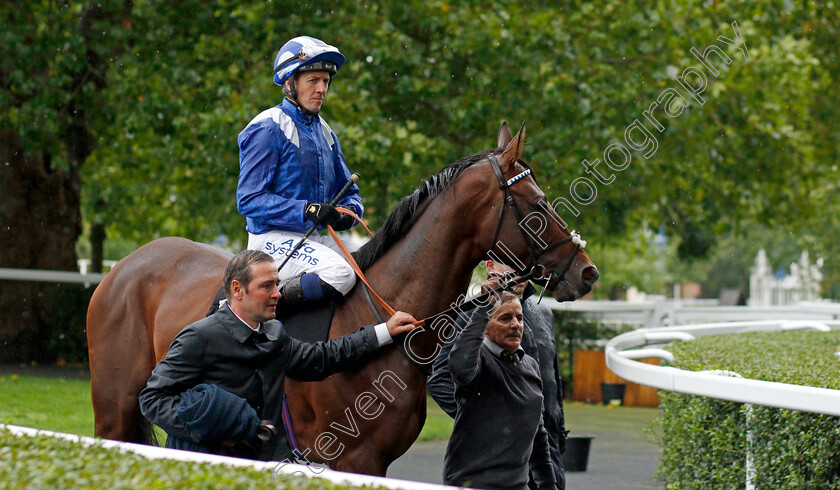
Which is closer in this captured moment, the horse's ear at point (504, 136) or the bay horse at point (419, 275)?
the bay horse at point (419, 275)

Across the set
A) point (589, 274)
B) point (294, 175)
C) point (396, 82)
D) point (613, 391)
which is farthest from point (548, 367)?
point (613, 391)

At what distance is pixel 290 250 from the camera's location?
4227 mm

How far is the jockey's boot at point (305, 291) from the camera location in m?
3.99

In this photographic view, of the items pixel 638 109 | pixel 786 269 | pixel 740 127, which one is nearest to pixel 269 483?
pixel 638 109

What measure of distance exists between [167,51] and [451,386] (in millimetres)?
8628

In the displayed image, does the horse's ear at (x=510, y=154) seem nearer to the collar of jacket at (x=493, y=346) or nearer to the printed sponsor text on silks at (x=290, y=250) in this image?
the collar of jacket at (x=493, y=346)

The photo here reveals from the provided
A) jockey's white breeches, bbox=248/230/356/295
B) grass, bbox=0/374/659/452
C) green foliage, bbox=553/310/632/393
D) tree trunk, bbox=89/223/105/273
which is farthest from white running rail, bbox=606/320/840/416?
tree trunk, bbox=89/223/105/273

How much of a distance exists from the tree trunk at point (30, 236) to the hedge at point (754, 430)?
9238 mm

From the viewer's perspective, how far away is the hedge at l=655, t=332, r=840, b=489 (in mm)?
3848

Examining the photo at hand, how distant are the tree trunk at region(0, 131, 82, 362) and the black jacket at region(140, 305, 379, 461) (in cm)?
997

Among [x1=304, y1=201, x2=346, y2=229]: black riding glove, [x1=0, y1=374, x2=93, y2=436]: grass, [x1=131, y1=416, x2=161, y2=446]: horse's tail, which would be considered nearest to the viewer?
[x1=304, y1=201, x2=346, y2=229]: black riding glove

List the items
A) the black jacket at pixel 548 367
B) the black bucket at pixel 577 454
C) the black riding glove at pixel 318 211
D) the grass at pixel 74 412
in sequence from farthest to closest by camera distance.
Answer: the grass at pixel 74 412 < the black bucket at pixel 577 454 < the black jacket at pixel 548 367 < the black riding glove at pixel 318 211

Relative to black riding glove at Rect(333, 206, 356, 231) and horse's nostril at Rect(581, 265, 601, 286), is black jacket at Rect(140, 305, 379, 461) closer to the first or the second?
black riding glove at Rect(333, 206, 356, 231)

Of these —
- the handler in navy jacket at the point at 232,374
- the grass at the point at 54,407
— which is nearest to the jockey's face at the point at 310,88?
the handler in navy jacket at the point at 232,374
